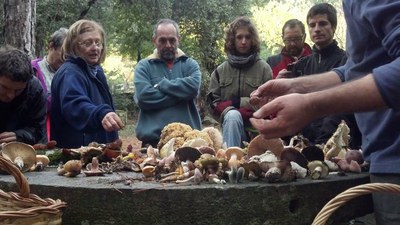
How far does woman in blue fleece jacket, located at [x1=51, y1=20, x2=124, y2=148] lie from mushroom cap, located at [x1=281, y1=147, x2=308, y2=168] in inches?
64.0

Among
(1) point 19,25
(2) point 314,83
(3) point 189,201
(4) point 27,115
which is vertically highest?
(1) point 19,25

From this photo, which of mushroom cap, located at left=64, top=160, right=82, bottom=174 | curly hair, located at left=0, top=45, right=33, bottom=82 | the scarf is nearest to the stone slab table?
mushroom cap, located at left=64, top=160, right=82, bottom=174

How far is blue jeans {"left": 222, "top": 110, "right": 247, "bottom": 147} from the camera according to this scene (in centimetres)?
428

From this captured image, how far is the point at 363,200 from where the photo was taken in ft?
8.95

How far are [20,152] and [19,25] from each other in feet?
12.0

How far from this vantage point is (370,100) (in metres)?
1.78

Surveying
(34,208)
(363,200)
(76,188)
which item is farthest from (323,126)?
(34,208)

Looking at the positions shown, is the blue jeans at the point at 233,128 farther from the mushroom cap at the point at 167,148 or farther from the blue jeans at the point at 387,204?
the blue jeans at the point at 387,204

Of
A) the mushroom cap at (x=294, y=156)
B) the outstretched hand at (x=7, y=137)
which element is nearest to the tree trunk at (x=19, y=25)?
the outstretched hand at (x=7, y=137)

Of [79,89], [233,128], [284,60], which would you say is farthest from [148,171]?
[284,60]

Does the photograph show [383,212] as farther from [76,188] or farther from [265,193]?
[76,188]

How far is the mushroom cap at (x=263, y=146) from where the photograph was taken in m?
2.87

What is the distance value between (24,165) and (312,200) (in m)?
1.55

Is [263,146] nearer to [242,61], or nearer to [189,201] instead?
[189,201]
